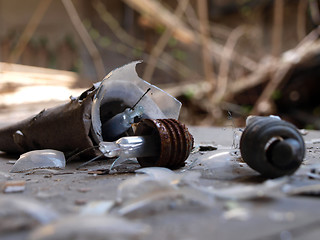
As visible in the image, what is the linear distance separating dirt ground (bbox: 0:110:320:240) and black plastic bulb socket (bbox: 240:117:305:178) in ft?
0.11

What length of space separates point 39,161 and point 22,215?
0.54 meters

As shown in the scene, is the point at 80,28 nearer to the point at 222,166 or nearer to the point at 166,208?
the point at 222,166

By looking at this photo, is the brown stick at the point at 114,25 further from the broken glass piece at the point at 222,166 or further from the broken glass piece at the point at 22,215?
the broken glass piece at the point at 22,215

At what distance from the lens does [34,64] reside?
21.8 ft

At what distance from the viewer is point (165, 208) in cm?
64

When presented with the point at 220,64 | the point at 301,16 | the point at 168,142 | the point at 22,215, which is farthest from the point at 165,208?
the point at 301,16

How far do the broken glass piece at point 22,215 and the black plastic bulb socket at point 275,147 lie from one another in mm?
447

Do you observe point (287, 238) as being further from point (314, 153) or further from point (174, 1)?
point (174, 1)

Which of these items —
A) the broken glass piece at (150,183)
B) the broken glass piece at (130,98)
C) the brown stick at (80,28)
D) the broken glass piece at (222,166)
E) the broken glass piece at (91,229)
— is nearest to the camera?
the broken glass piece at (91,229)

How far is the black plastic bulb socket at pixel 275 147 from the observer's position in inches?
30.6

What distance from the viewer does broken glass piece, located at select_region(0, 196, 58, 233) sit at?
566mm

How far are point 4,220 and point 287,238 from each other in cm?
43

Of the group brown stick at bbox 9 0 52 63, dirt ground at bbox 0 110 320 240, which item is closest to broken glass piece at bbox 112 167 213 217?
dirt ground at bbox 0 110 320 240

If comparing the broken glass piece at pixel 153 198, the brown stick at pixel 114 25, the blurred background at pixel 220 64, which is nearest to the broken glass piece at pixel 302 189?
the broken glass piece at pixel 153 198
